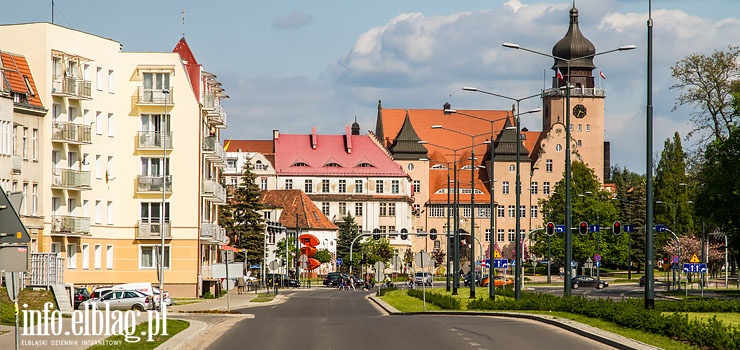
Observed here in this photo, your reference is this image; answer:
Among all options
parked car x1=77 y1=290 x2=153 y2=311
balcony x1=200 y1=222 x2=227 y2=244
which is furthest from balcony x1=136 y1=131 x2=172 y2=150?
parked car x1=77 y1=290 x2=153 y2=311

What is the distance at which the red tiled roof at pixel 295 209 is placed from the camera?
5704 inches

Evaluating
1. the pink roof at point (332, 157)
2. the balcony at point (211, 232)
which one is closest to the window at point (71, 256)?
the balcony at point (211, 232)

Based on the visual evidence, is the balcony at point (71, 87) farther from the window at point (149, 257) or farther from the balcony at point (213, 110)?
the window at point (149, 257)

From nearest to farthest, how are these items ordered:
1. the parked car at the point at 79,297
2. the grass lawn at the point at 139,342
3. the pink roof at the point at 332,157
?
the grass lawn at the point at 139,342, the parked car at the point at 79,297, the pink roof at the point at 332,157

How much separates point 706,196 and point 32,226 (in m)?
37.0

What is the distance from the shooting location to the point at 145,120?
7112 centimetres

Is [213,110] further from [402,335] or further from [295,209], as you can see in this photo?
[295,209]

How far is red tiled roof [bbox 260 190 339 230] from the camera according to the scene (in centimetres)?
14488

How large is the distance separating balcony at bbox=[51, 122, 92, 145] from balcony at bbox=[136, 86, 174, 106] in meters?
4.92

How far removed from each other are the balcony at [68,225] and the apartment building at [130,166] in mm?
127

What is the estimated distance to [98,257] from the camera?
68562mm

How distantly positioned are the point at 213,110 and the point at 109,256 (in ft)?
36.9

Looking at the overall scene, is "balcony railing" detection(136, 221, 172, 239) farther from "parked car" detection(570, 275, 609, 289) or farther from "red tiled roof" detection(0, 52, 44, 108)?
"parked car" detection(570, 275, 609, 289)

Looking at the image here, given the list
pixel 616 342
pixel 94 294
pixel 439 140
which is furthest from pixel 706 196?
pixel 439 140
